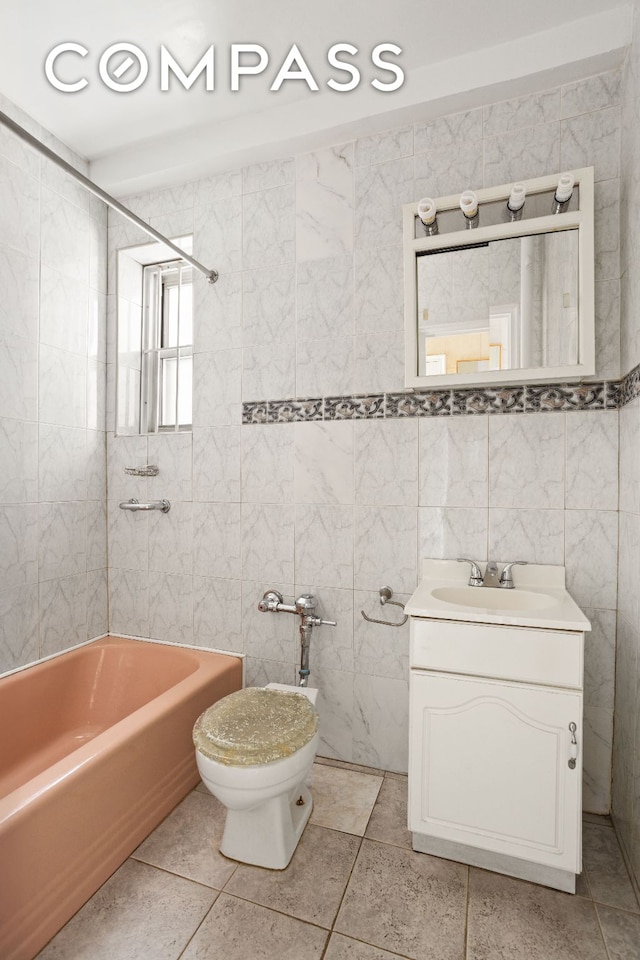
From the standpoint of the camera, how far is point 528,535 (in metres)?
1.83

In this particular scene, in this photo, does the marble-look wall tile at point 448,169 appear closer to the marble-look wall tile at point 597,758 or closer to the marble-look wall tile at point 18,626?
the marble-look wall tile at point 597,758

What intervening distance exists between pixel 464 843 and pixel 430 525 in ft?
3.30

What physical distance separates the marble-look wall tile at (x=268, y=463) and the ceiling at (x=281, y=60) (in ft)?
3.88

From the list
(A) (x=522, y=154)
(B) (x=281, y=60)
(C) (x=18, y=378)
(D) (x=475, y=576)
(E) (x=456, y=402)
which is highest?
(B) (x=281, y=60)

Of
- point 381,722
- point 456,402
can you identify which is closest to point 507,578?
point 456,402

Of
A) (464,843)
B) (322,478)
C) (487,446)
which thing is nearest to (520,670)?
(464,843)

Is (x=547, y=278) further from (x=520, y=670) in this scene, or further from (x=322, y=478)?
(x=520, y=670)

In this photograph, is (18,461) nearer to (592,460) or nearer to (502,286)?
(502,286)

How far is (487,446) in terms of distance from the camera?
1877 mm

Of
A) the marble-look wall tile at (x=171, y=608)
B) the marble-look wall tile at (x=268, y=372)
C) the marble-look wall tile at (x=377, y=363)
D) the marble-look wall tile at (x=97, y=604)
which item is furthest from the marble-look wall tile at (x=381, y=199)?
the marble-look wall tile at (x=97, y=604)

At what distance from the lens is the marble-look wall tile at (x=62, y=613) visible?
2.20 m

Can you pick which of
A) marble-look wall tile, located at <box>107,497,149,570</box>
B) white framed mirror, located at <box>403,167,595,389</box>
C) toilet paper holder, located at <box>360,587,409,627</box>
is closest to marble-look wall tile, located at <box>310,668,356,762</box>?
toilet paper holder, located at <box>360,587,409,627</box>

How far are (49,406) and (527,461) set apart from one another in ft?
6.58

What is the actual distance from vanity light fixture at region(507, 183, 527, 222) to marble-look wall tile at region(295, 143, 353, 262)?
625 mm
